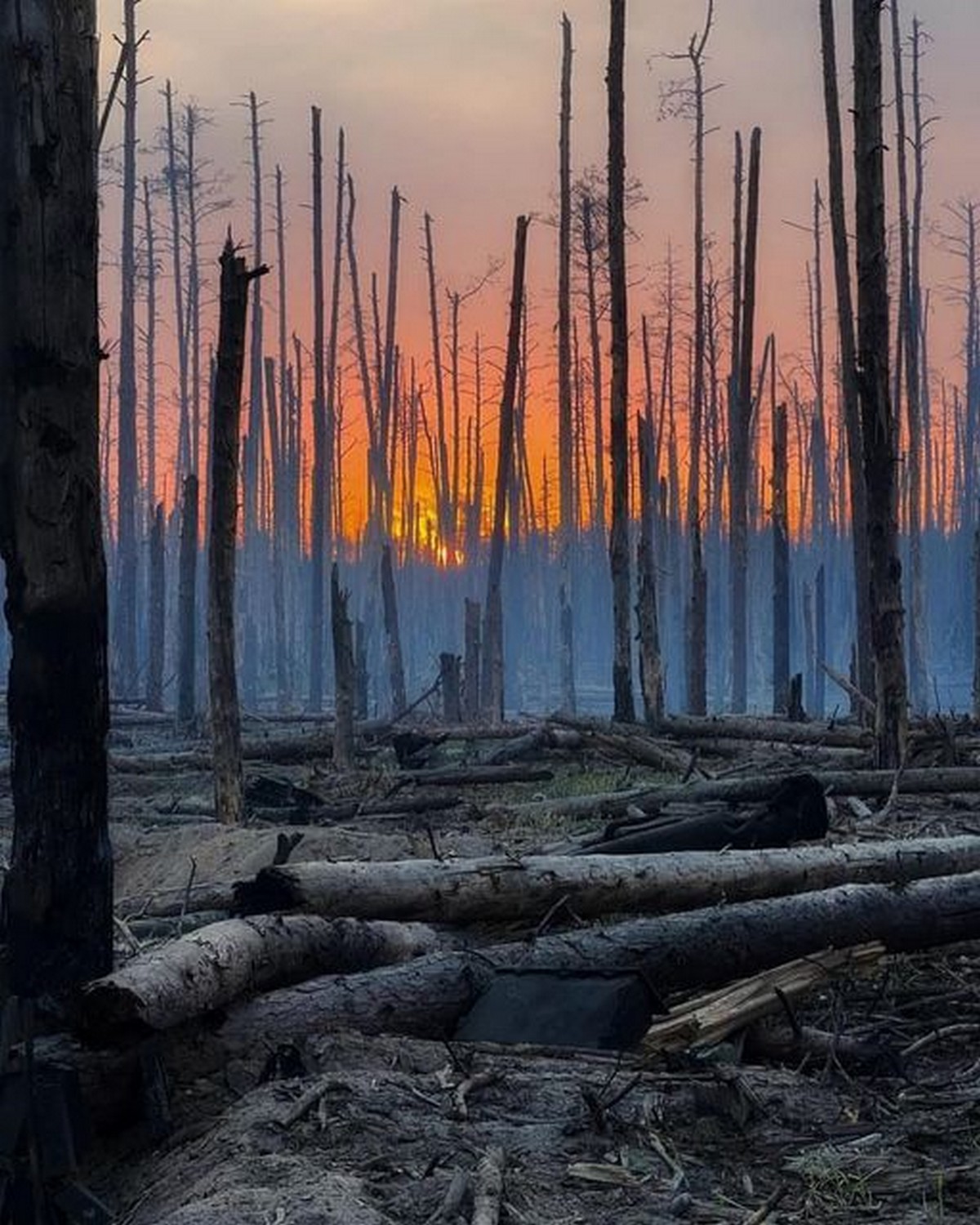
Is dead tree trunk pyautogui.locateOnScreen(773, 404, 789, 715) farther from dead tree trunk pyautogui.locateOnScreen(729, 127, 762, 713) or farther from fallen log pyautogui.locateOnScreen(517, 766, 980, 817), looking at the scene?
fallen log pyautogui.locateOnScreen(517, 766, 980, 817)

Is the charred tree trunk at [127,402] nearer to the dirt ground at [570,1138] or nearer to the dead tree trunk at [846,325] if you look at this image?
the dead tree trunk at [846,325]

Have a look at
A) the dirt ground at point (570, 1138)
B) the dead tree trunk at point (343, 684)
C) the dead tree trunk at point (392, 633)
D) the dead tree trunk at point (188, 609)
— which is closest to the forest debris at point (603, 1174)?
the dirt ground at point (570, 1138)

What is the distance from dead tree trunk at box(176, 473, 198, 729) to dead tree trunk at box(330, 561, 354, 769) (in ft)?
22.7

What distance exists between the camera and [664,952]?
534 centimetres

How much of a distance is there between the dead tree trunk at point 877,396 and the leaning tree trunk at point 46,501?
7.53 meters

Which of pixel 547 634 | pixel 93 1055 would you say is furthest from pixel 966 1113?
pixel 547 634

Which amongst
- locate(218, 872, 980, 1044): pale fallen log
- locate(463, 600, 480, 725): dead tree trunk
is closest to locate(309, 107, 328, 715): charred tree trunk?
locate(463, 600, 480, 725): dead tree trunk

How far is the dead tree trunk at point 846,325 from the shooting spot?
58.7 feet

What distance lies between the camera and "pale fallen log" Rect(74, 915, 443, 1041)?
4094mm

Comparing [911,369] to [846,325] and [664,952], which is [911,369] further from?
[664,952]

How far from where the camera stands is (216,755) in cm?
1045

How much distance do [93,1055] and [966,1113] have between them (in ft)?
8.38

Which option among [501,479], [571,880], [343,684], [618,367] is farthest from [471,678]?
[571,880]

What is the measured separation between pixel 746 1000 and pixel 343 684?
1001 cm
